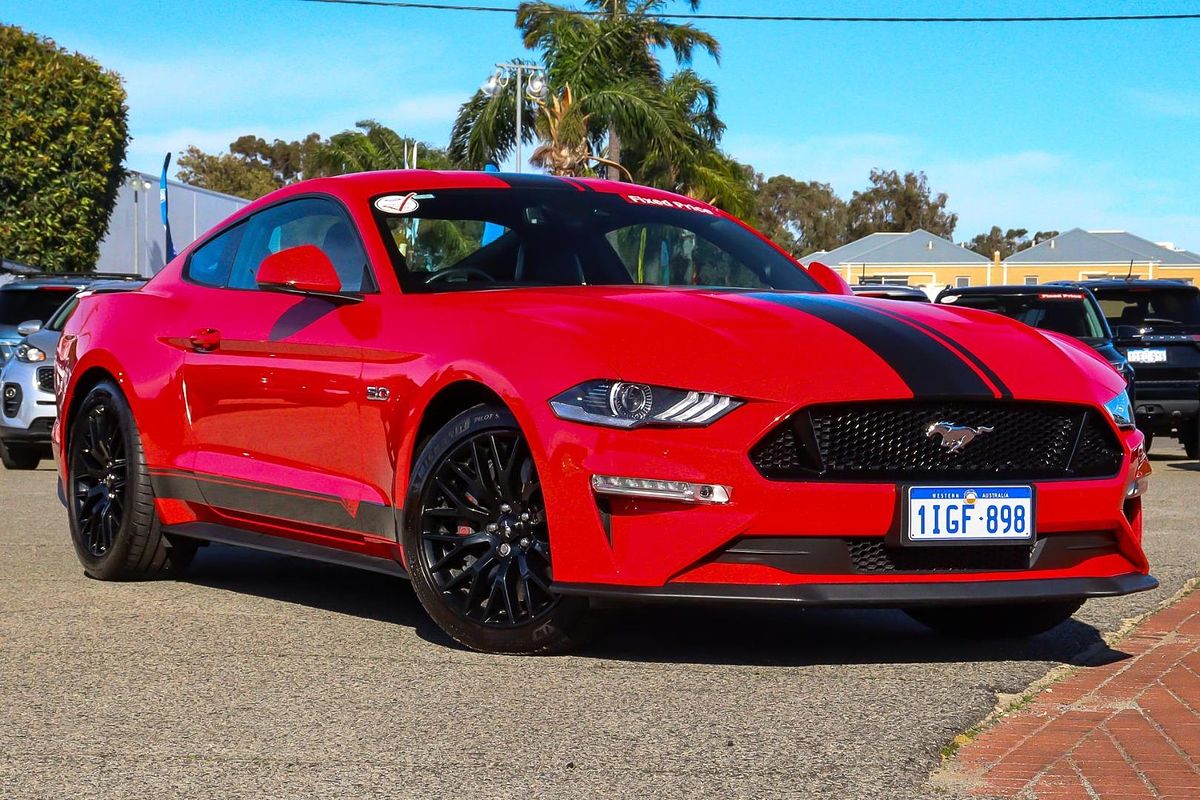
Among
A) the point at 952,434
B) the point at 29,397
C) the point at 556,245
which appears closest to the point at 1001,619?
the point at 952,434

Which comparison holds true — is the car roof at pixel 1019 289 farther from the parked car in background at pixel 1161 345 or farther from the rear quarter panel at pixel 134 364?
the rear quarter panel at pixel 134 364

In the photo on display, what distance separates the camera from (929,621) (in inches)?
251

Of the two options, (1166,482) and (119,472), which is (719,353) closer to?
(119,472)

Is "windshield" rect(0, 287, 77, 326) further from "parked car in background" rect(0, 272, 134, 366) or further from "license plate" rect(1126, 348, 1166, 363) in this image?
"license plate" rect(1126, 348, 1166, 363)

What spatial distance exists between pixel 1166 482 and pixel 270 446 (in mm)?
9330

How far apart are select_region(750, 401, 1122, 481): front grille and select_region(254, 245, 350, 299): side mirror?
185 centimetres

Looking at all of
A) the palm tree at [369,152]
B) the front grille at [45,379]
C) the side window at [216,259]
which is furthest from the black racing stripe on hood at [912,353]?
the palm tree at [369,152]

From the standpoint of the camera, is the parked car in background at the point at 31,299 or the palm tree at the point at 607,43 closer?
the parked car in background at the point at 31,299

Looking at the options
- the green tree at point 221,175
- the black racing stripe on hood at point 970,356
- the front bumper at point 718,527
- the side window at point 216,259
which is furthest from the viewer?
the green tree at point 221,175

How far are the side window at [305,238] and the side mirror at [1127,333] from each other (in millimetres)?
11611

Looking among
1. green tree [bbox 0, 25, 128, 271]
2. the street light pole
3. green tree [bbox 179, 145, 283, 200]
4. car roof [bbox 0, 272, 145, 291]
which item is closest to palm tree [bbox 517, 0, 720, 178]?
the street light pole

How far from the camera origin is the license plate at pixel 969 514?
511 cm

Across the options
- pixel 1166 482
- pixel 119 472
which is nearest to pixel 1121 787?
pixel 119 472

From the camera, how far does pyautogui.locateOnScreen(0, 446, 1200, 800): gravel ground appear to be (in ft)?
13.7
